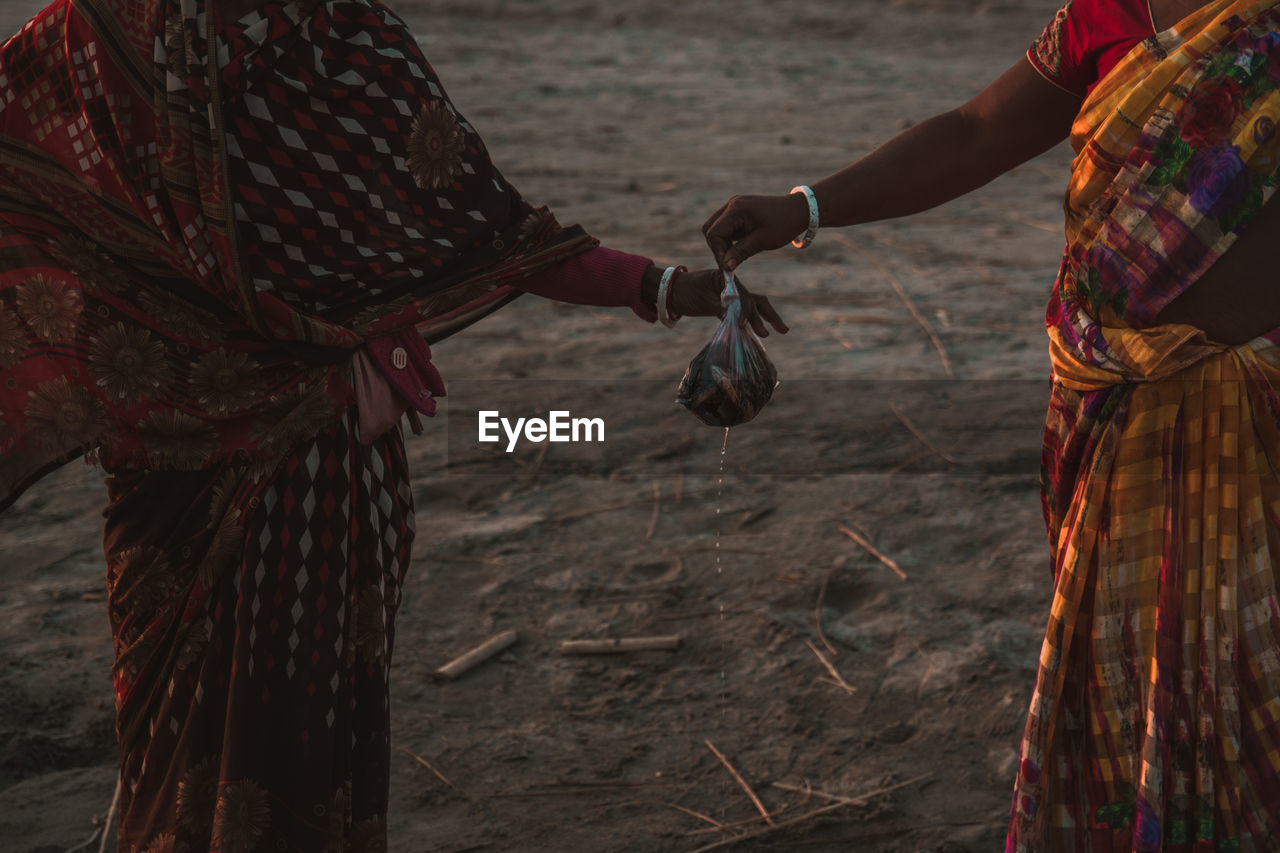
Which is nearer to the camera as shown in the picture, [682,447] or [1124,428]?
[1124,428]

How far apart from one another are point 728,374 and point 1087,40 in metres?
0.88

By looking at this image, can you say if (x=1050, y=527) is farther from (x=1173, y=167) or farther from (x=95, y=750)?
(x=95, y=750)

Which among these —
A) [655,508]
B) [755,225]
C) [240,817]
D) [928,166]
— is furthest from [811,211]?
[655,508]

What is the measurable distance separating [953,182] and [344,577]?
139 cm

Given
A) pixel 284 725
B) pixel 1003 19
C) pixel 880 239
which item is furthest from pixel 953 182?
pixel 1003 19

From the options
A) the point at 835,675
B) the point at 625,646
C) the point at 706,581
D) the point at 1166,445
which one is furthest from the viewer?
the point at 706,581

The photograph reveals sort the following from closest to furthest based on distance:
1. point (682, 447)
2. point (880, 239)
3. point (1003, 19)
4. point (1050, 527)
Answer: point (1050, 527) → point (682, 447) → point (880, 239) → point (1003, 19)

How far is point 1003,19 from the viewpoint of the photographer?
13703 mm

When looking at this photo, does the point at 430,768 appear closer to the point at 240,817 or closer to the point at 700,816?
the point at 700,816

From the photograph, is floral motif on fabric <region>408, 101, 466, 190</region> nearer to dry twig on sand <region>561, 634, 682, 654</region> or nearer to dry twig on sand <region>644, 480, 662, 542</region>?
dry twig on sand <region>561, 634, 682, 654</region>

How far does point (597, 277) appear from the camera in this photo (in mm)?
2613

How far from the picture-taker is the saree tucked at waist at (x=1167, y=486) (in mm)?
2133

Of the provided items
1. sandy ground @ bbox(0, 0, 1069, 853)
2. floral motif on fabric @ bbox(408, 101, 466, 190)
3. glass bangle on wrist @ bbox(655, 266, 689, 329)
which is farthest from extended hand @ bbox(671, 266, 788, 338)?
sandy ground @ bbox(0, 0, 1069, 853)

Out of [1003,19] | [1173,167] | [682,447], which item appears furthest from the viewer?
[1003,19]
